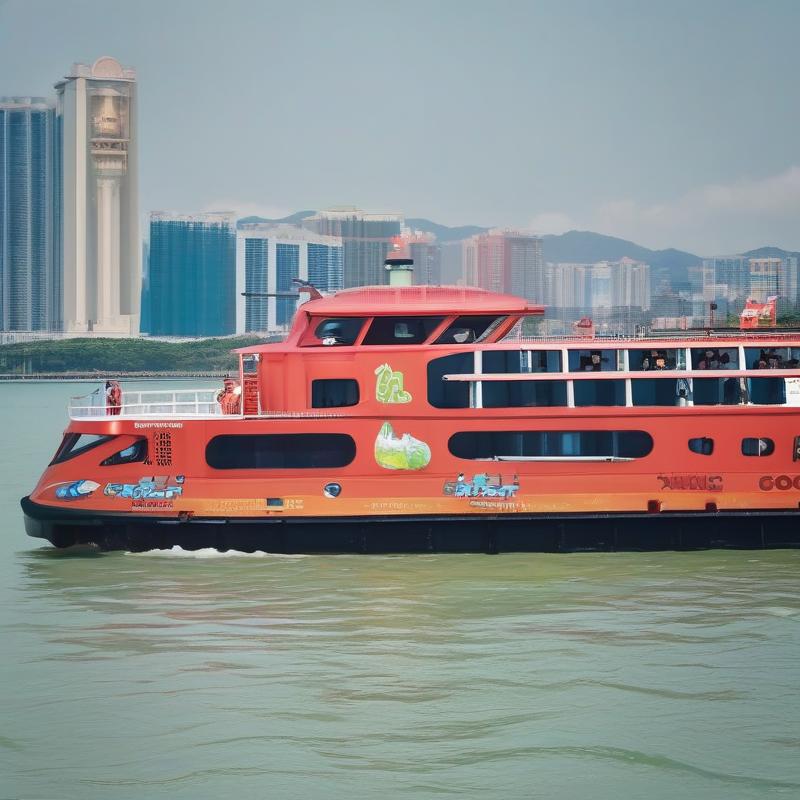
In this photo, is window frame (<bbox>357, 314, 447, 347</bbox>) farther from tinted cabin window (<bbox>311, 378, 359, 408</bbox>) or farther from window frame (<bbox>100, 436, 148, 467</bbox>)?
window frame (<bbox>100, 436, 148, 467</bbox>)

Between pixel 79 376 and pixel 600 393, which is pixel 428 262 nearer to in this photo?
pixel 79 376

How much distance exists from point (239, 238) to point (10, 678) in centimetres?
15601

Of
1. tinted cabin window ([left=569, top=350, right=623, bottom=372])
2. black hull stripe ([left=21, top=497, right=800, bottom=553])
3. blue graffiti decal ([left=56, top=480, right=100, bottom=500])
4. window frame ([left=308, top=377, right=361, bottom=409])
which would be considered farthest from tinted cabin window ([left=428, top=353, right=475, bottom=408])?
blue graffiti decal ([left=56, top=480, right=100, bottom=500])

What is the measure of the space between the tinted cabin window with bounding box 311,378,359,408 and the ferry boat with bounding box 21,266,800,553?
3 cm

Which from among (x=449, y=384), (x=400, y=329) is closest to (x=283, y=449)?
(x=400, y=329)

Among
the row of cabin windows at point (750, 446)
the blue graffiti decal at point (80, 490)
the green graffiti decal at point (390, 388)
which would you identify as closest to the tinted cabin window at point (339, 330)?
the green graffiti decal at point (390, 388)

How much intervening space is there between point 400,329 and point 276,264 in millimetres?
148507

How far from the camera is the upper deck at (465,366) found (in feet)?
73.6

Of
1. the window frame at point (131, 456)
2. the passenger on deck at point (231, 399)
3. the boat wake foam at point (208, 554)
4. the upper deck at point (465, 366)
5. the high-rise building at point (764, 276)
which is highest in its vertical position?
the high-rise building at point (764, 276)

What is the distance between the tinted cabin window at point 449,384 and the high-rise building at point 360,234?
485ft

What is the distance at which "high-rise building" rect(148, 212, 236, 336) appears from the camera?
17362 centimetres

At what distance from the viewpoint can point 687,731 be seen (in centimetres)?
1376

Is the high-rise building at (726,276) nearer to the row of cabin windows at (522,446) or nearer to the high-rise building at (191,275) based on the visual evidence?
the high-rise building at (191,275)

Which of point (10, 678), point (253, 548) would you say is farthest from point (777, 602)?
point (10, 678)
